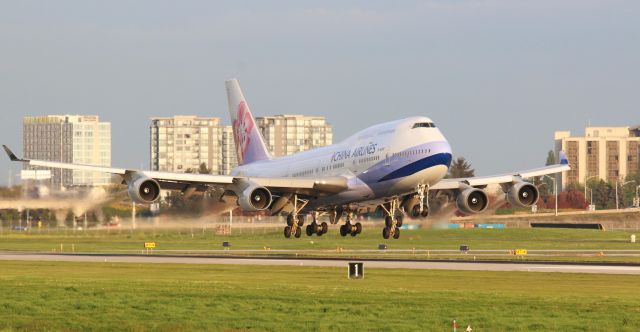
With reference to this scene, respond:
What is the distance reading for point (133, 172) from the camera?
269ft

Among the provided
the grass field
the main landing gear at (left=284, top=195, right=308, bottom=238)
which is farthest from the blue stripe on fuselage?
the grass field

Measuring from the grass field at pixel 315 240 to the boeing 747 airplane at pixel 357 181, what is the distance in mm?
21139

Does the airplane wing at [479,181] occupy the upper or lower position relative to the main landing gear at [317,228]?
upper

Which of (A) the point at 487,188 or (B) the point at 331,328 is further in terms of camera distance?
(A) the point at 487,188

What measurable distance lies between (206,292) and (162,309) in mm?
6929

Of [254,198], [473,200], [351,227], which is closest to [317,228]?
[351,227]

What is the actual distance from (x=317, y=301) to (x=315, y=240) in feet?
252

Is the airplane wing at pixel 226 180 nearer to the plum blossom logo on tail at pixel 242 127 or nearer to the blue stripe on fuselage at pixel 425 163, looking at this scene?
the blue stripe on fuselage at pixel 425 163

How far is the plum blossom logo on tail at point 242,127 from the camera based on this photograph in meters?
102

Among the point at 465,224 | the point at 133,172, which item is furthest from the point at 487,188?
the point at 465,224

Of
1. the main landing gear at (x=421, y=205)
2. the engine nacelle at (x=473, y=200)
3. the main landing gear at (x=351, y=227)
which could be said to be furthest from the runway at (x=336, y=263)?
the main landing gear at (x=421, y=205)

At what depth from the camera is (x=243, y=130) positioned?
10319cm

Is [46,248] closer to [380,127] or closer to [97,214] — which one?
[97,214]

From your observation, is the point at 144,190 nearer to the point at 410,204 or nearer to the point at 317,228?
the point at 317,228
